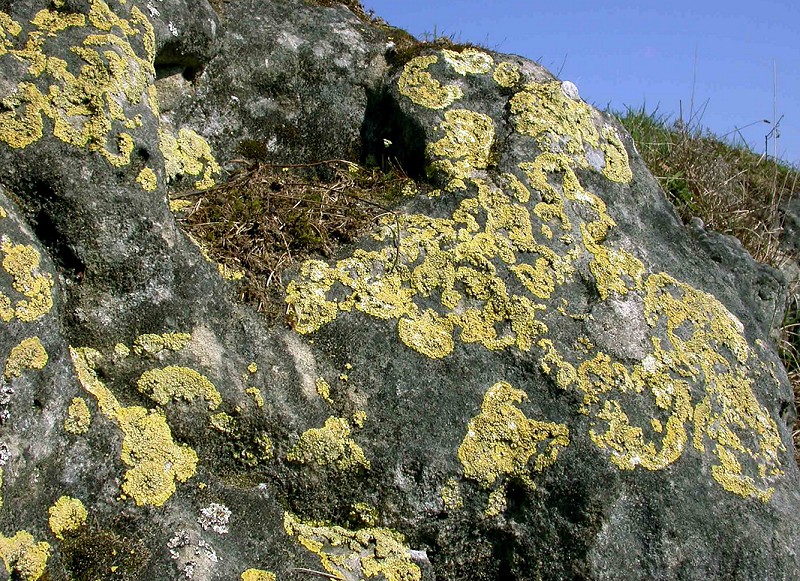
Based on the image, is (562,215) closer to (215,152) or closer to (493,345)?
(493,345)

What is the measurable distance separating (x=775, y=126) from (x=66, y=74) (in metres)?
6.78

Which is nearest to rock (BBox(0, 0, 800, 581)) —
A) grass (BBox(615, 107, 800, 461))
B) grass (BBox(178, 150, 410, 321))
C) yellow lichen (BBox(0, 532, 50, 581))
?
yellow lichen (BBox(0, 532, 50, 581))

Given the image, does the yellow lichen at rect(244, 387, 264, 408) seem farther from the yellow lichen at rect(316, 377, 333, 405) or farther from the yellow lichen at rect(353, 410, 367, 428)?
the yellow lichen at rect(353, 410, 367, 428)

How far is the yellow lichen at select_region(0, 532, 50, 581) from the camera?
234 cm

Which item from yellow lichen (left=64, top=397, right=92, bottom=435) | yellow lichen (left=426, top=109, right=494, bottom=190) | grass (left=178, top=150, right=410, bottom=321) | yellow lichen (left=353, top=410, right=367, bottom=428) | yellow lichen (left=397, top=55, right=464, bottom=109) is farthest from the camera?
yellow lichen (left=397, top=55, right=464, bottom=109)

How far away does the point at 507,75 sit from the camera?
4.57 m

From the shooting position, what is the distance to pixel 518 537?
326 centimetres

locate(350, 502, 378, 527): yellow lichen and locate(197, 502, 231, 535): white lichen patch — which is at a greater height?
locate(350, 502, 378, 527): yellow lichen

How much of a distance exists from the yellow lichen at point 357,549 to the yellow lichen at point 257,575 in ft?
0.68

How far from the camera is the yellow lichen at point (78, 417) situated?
8.57 ft

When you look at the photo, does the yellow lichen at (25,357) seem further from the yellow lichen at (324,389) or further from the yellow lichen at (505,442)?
the yellow lichen at (505,442)

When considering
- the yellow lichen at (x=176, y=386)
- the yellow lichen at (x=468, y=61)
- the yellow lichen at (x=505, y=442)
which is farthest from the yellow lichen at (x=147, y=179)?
the yellow lichen at (x=468, y=61)

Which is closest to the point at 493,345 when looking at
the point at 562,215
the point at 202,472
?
the point at 562,215

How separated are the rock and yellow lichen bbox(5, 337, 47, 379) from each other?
0.01 meters
